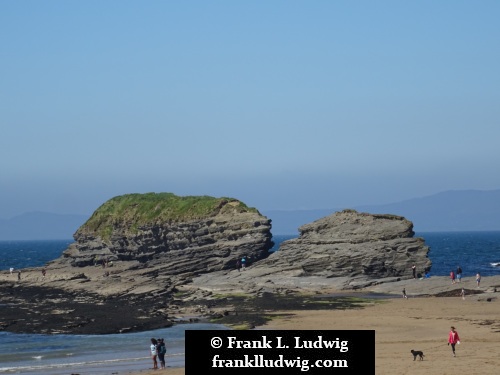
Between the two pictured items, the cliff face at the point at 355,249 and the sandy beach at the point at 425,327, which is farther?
the cliff face at the point at 355,249

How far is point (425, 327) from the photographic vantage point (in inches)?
1866

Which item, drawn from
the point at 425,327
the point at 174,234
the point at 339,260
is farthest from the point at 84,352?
the point at 174,234

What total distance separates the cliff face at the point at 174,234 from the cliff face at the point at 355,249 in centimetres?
560

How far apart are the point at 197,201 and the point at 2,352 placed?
4940cm

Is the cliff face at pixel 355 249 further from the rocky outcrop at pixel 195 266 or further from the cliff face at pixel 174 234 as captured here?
the cliff face at pixel 174 234

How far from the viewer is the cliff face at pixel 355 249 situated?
74.7m

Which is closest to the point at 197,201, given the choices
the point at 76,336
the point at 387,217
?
A: the point at 387,217

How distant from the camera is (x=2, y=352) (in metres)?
45.1

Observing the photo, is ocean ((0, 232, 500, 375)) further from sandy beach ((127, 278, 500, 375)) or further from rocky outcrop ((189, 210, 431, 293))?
rocky outcrop ((189, 210, 431, 293))

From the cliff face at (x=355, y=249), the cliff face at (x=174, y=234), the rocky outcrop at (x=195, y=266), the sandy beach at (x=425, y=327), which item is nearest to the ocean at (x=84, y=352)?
the rocky outcrop at (x=195, y=266)

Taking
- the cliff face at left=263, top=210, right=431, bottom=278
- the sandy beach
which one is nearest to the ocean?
the sandy beach

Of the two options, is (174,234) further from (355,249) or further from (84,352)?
(84,352)

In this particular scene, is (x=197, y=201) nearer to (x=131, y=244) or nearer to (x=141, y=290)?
(x=131, y=244)

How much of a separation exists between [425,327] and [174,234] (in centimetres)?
4584
